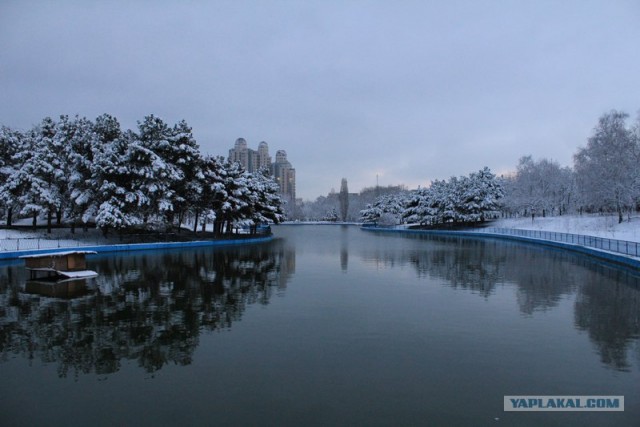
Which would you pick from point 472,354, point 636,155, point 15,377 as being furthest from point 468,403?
point 636,155

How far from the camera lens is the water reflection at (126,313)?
1021 centimetres

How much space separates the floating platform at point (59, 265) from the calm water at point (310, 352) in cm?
146

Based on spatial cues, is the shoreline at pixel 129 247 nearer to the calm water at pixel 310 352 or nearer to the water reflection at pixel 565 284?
the calm water at pixel 310 352

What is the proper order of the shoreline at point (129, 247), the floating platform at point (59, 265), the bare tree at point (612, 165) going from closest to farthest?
the floating platform at point (59, 265)
the shoreline at point (129, 247)
the bare tree at point (612, 165)

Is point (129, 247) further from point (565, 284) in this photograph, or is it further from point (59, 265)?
point (565, 284)

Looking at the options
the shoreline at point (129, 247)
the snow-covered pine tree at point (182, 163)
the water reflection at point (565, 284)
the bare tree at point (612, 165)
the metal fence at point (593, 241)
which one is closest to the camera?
the water reflection at point (565, 284)

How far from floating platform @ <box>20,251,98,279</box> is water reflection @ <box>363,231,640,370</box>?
59.3ft

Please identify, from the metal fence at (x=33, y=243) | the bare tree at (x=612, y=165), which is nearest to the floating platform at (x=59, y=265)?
the metal fence at (x=33, y=243)

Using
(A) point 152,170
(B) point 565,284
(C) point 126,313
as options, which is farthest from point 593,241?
(A) point 152,170

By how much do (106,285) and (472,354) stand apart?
649 inches

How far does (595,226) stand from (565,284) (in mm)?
43249

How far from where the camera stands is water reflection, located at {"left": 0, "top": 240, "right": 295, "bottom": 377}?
33.5 feet

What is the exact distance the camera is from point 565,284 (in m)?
20.6

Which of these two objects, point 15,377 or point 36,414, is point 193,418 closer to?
point 36,414
